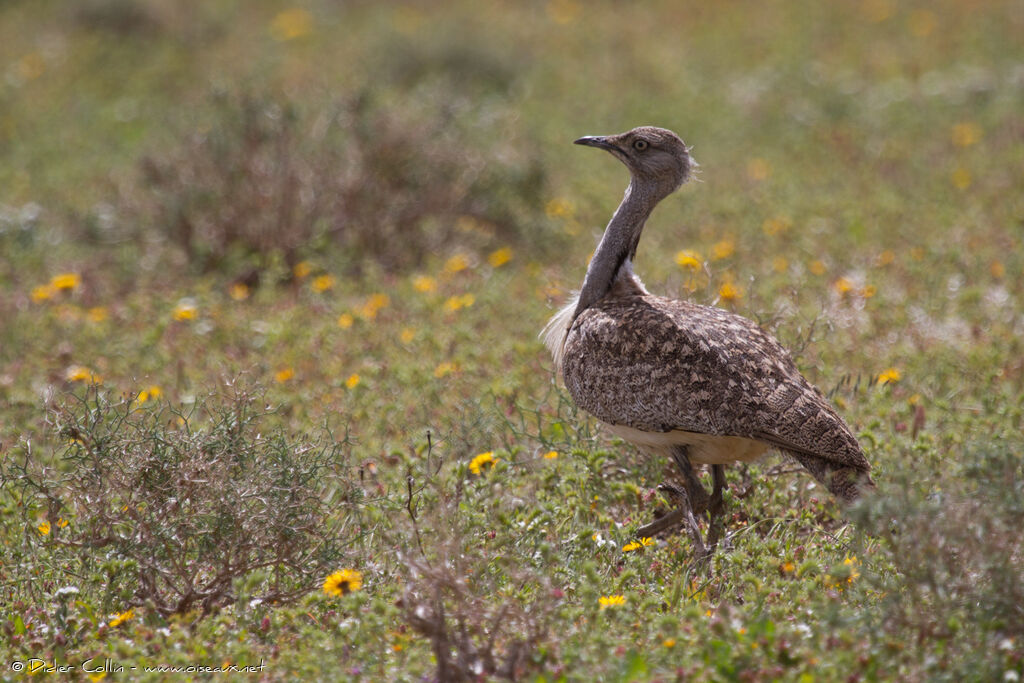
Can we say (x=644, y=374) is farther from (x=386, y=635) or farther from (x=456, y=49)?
(x=456, y=49)

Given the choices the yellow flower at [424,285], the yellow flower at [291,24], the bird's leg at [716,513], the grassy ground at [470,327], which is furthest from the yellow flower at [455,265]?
the yellow flower at [291,24]

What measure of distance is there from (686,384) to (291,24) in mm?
12164

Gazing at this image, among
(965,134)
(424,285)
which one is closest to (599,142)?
(424,285)

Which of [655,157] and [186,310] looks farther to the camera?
[186,310]

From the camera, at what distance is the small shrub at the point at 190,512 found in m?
3.86

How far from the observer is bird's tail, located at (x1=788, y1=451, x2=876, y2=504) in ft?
13.1

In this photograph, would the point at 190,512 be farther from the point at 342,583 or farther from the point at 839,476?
the point at 839,476

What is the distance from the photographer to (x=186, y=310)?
23.4ft

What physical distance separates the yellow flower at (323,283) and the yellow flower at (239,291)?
50 cm

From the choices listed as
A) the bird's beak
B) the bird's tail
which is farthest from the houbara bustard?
the bird's beak

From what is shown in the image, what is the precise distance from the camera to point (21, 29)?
48.5ft

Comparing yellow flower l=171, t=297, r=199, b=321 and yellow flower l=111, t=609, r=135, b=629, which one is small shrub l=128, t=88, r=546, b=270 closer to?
yellow flower l=171, t=297, r=199, b=321

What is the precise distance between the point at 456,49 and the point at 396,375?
7.66 meters

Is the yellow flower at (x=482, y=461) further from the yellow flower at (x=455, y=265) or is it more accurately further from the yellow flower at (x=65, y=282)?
the yellow flower at (x=65, y=282)
